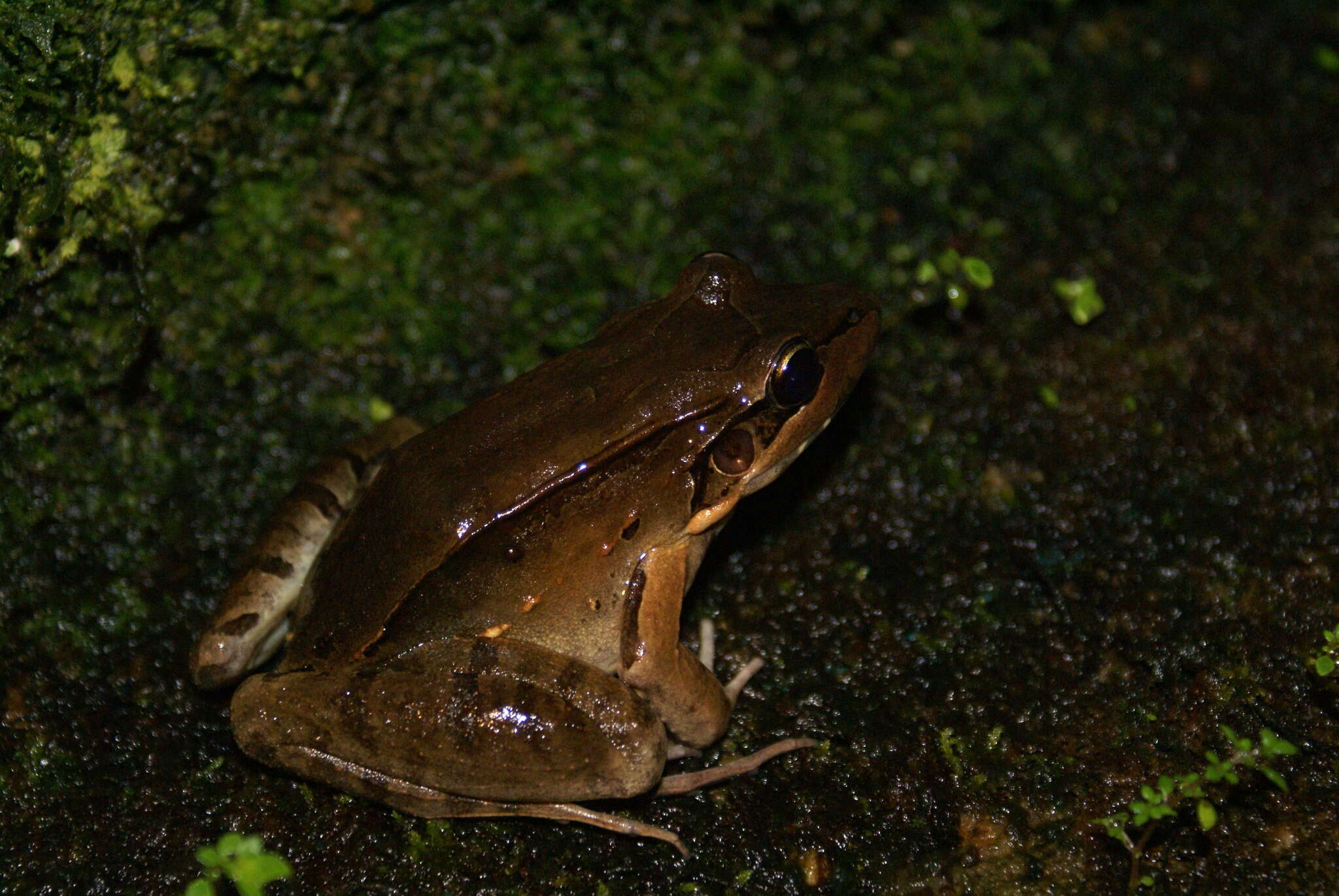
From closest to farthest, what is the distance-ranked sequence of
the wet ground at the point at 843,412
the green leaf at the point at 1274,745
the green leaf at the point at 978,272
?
the green leaf at the point at 1274,745
the wet ground at the point at 843,412
the green leaf at the point at 978,272

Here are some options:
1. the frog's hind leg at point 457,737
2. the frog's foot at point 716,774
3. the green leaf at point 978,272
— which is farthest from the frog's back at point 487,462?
the green leaf at point 978,272

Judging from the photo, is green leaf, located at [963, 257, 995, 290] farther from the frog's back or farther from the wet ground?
the frog's back

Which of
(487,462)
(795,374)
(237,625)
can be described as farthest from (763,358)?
(237,625)

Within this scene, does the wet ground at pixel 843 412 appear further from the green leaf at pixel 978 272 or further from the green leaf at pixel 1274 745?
the green leaf at pixel 1274 745

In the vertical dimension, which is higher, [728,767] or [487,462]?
[487,462]

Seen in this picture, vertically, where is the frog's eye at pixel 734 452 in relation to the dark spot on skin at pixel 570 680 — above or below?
above

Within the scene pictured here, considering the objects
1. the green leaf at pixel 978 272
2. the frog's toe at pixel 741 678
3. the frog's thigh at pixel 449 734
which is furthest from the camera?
the green leaf at pixel 978 272

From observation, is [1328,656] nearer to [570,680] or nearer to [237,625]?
[570,680]
